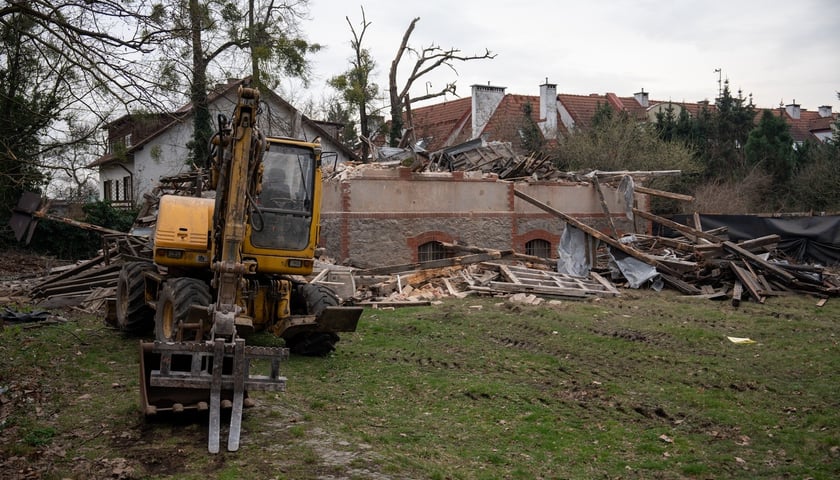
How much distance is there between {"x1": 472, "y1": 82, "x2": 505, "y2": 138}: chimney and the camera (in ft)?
153

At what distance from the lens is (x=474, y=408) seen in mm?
9500

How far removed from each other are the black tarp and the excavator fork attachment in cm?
2119

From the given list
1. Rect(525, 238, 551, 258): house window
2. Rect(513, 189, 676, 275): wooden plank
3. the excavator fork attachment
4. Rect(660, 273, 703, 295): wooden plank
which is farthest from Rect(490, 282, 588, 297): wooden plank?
the excavator fork attachment

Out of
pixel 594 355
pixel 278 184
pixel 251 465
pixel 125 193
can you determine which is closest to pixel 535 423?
pixel 251 465

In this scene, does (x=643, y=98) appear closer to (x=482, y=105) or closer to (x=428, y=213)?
(x=482, y=105)

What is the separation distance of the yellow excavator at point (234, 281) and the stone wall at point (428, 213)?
26.5 feet

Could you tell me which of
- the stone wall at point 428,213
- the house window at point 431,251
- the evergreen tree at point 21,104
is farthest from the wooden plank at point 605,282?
the evergreen tree at point 21,104

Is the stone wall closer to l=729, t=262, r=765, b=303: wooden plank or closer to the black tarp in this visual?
the black tarp

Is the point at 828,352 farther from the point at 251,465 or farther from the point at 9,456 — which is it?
the point at 9,456

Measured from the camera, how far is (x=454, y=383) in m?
10.6

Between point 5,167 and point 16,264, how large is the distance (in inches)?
648

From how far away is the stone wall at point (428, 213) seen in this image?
21438 mm

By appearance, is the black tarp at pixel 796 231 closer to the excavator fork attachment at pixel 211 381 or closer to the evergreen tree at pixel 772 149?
the evergreen tree at pixel 772 149

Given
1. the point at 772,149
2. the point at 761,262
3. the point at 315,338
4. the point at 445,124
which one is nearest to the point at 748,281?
the point at 761,262
